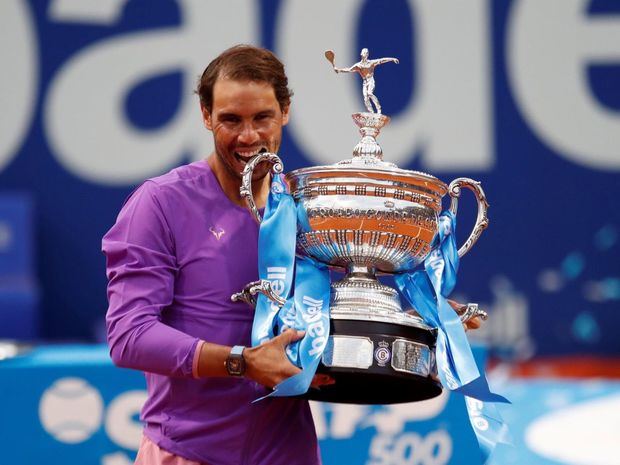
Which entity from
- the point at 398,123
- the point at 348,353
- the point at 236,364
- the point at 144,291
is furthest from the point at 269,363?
the point at 398,123

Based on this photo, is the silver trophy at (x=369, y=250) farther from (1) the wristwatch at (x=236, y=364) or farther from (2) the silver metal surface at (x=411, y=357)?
(1) the wristwatch at (x=236, y=364)

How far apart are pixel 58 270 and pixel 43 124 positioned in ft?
3.07

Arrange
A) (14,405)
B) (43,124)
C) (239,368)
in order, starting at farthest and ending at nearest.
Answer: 1. (43,124)
2. (14,405)
3. (239,368)

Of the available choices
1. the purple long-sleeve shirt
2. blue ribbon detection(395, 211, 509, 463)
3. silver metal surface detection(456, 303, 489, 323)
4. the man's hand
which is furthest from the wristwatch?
silver metal surface detection(456, 303, 489, 323)

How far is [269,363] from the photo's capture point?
6.23 feet

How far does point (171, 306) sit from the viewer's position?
2.08 meters

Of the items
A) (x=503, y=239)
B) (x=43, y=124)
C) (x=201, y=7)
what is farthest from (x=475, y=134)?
(x=43, y=124)

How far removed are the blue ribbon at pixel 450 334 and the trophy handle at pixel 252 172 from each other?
0.37 meters

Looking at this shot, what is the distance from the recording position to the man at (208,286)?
2.00 metres

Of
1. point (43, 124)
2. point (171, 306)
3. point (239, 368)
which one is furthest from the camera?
point (43, 124)

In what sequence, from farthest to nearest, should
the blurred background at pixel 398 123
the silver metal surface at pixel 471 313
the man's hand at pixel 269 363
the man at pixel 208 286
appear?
the blurred background at pixel 398 123
the silver metal surface at pixel 471 313
the man at pixel 208 286
the man's hand at pixel 269 363

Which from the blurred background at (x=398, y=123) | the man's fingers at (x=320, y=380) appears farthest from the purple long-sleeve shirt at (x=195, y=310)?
the blurred background at (x=398, y=123)

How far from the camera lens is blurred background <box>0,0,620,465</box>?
676 cm

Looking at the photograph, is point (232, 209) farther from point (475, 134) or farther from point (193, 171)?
point (475, 134)
